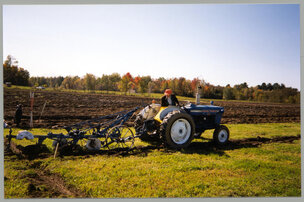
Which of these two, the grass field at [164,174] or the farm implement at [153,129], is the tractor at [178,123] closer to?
the farm implement at [153,129]

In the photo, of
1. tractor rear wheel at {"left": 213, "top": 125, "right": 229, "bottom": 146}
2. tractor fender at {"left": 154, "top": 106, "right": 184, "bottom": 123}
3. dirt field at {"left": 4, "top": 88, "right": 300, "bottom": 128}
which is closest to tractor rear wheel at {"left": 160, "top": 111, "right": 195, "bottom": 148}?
tractor fender at {"left": 154, "top": 106, "right": 184, "bottom": 123}

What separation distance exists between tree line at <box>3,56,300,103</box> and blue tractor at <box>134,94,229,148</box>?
2.59 m

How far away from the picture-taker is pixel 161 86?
21.8 metres

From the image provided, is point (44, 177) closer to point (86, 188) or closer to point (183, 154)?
point (86, 188)

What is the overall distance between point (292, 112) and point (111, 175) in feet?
63.0

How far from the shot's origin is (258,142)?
716 cm

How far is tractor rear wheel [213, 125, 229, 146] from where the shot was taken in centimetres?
662

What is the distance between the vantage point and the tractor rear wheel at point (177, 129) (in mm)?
5352

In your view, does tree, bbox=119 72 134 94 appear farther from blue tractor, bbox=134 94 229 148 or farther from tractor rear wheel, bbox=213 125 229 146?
tractor rear wheel, bbox=213 125 229 146

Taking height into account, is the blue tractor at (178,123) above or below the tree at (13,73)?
below

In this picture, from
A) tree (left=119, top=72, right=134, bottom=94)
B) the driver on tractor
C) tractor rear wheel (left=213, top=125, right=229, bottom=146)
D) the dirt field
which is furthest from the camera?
tree (left=119, top=72, right=134, bottom=94)

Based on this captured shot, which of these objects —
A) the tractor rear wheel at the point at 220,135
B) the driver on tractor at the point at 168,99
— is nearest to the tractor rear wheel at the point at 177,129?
the driver on tractor at the point at 168,99

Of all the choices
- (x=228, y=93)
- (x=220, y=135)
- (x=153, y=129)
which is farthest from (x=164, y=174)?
(x=228, y=93)

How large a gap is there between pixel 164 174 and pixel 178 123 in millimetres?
1856
